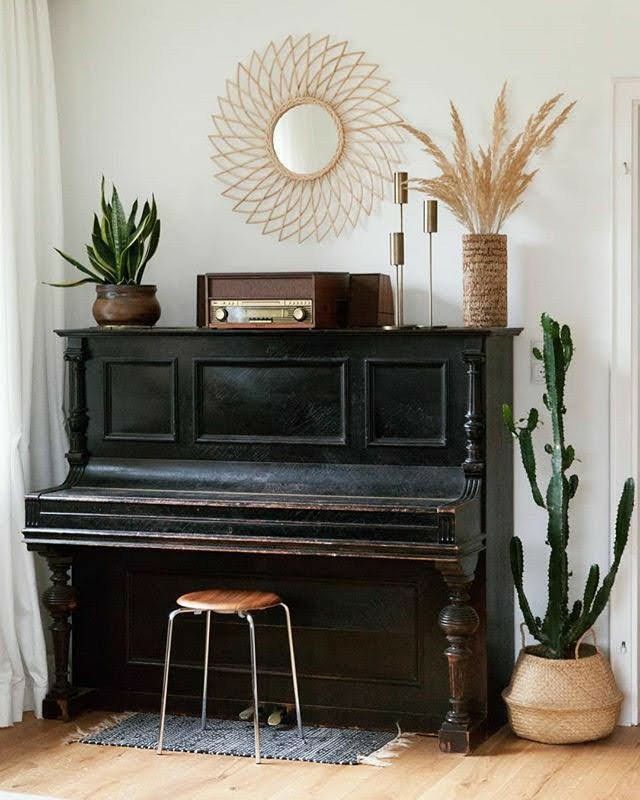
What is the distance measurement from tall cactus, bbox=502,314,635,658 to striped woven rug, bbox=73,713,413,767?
0.63m

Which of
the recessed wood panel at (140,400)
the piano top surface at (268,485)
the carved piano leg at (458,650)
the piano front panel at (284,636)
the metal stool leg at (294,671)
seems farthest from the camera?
the recessed wood panel at (140,400)

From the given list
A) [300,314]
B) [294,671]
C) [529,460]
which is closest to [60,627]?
[294,671]

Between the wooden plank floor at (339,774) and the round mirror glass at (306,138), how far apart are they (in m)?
2.12

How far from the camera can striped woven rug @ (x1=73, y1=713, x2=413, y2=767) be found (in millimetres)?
4423

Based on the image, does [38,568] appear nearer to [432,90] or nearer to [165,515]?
[165,515]

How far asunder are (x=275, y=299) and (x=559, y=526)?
1236mm

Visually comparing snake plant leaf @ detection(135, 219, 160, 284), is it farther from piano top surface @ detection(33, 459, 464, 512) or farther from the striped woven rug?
the striped woven rug

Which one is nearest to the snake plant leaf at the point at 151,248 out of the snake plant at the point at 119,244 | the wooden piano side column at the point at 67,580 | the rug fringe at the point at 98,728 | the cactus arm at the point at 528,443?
the snake plant at the point at 119,244

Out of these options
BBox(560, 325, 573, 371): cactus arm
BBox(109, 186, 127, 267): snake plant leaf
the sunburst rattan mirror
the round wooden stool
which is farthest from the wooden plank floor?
the sunburst rattan mirror

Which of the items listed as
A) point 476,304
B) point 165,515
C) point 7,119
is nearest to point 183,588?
point 165,515

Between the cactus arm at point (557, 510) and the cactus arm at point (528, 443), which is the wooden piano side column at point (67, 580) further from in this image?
the cactus arm at point (557, 510)

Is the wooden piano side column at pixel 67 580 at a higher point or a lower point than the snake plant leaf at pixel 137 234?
lower

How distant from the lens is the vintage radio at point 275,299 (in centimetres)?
461

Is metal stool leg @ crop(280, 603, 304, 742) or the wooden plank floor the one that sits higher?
metal stool leg @ crop(280, 603, 304, 742)
